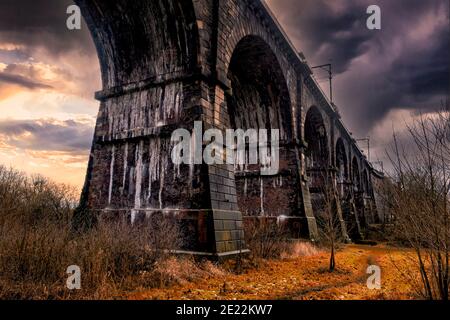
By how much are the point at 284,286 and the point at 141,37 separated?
6.36 m

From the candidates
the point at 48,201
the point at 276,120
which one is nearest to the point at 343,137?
the point at 276,120

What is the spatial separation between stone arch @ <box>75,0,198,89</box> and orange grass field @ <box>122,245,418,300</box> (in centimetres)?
457

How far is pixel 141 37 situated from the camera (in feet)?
25.2

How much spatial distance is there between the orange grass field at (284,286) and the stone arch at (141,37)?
457cm

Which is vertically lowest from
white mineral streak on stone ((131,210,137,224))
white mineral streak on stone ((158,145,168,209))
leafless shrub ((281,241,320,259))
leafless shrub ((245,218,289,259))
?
leafless shrub ((281,241,320,259))

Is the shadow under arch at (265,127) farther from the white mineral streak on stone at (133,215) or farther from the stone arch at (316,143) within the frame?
the white mineral streak on stone at (133,215)

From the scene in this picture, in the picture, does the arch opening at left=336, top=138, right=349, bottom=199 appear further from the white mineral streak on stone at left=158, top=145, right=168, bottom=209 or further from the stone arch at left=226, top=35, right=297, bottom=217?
the white mineral streak on stone at left=158, top=145, right=168, bottom=209

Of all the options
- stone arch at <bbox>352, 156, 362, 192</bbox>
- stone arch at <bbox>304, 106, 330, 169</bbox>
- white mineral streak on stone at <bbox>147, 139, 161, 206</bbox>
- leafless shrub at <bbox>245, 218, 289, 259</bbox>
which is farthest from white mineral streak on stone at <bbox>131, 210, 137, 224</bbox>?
stone arch at <bbox>352, 156, 362, 192</bbox>

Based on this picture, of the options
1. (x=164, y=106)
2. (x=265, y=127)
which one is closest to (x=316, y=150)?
(x=265, y=127)

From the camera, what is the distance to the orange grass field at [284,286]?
4.45m

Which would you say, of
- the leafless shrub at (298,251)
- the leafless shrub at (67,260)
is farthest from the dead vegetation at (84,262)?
the leafless shrub at (298,251)

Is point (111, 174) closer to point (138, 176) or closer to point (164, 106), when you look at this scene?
point (138, 176)

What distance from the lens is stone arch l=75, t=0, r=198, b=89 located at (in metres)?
7.14
